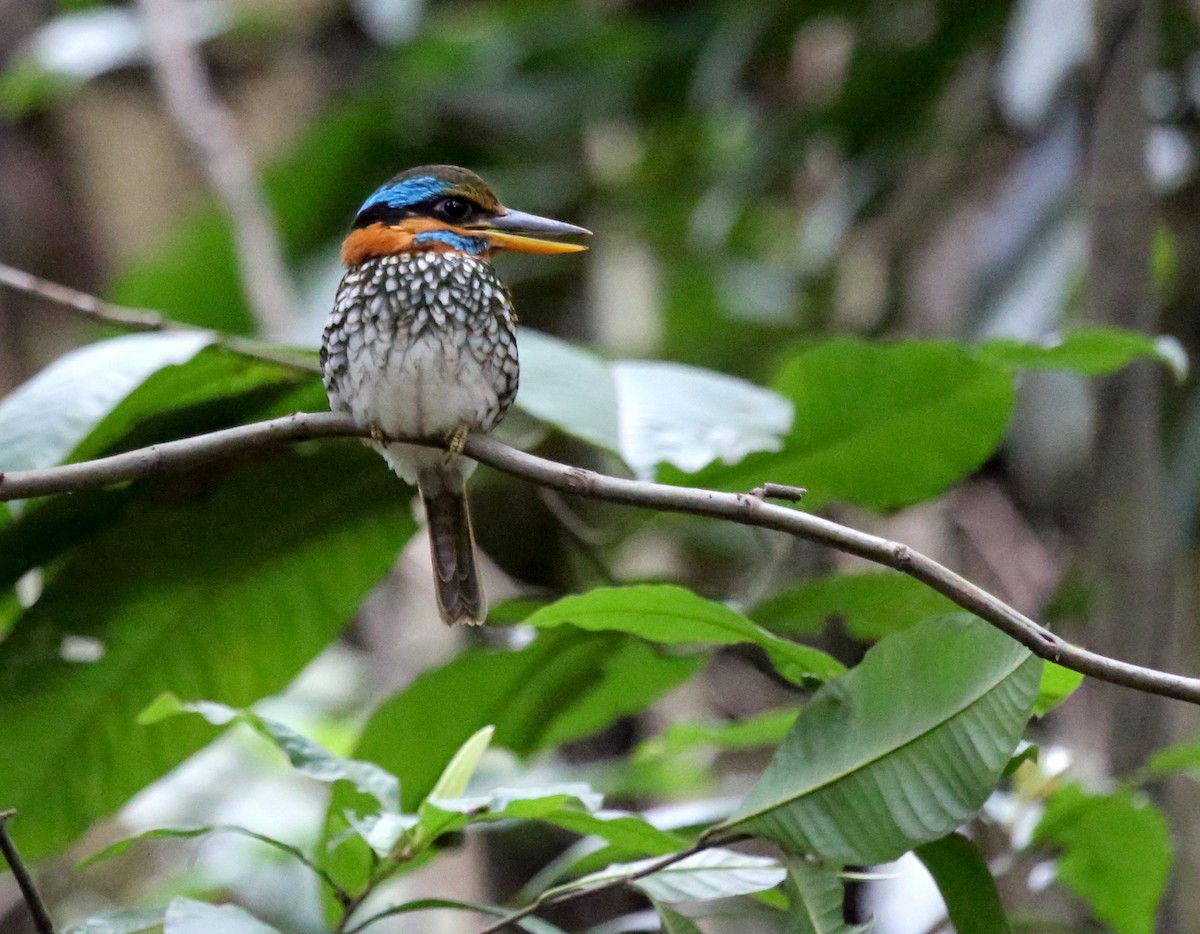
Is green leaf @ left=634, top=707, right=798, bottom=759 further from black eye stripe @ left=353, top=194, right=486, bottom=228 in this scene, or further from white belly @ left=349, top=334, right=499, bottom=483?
black eye stripe @ left=353, top=194, right=486, bottom=228

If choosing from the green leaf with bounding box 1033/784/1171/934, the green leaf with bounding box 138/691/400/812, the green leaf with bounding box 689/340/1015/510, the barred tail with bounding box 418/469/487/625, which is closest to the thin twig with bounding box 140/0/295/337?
the barred tail with bounding box 418/469/487/625

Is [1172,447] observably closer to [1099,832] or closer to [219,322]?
[1099,832]

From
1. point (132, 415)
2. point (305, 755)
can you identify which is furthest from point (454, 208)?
point (305, 755)

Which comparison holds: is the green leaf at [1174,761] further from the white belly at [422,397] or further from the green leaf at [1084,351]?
the white belly at [422,397]

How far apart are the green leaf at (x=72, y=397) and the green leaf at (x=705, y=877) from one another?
73 cm

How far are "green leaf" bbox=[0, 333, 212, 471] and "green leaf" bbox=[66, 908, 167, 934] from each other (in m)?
0.48

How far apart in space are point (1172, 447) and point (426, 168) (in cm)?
161

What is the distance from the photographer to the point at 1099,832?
1.77 meters

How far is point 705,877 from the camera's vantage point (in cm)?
140

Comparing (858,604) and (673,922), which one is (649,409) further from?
(673,922)

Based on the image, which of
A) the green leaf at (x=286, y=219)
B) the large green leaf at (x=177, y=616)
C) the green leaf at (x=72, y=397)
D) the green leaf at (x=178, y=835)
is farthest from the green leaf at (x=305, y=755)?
the green leaf at (x=286, y=219)

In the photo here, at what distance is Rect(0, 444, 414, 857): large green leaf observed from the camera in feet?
6.09

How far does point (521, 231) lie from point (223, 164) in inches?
73.0

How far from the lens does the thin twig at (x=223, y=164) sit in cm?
366
